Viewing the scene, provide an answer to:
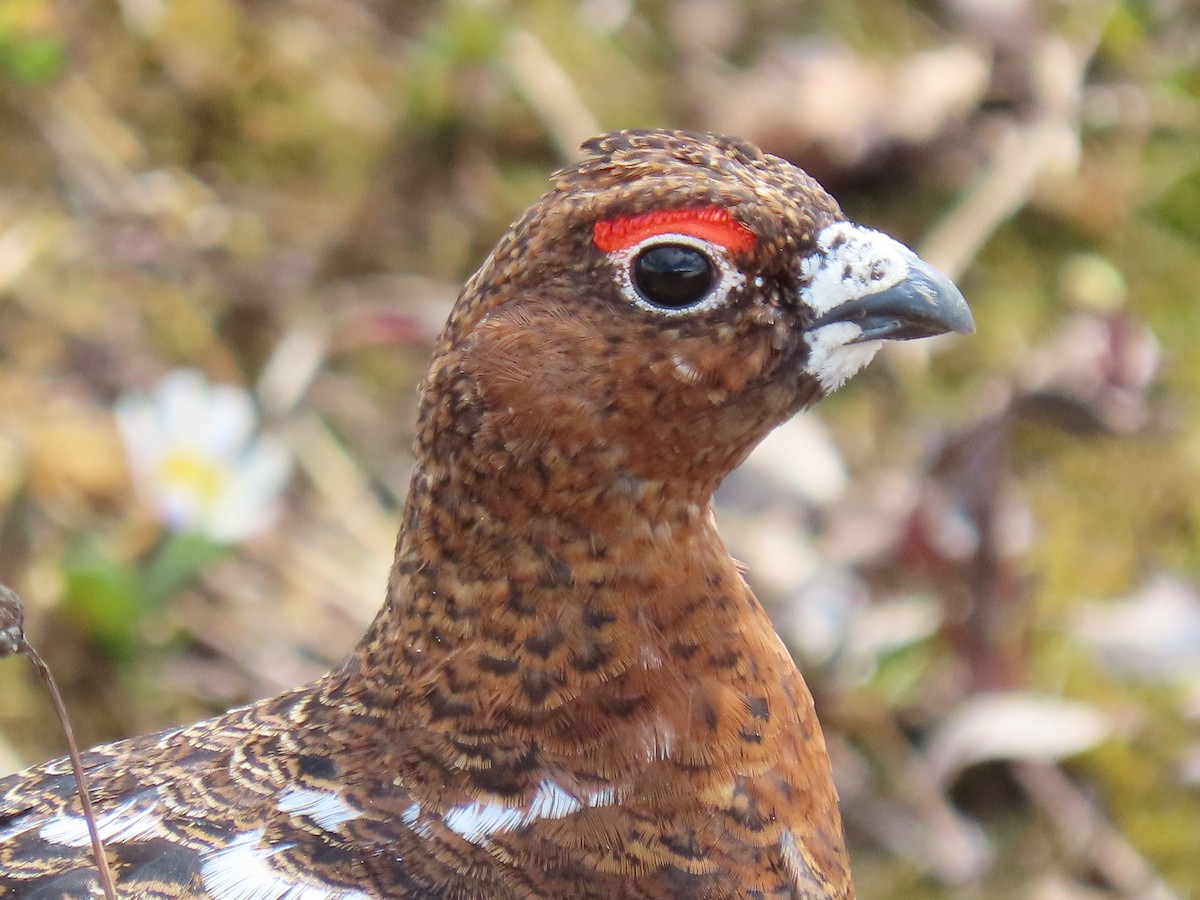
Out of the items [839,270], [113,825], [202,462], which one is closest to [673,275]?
[839,270]

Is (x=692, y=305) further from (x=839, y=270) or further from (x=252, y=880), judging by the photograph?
(x=252, y=880)

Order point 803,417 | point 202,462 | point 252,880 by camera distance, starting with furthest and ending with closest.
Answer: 1. point 803,417
2. point 202,462
3. point 252,880

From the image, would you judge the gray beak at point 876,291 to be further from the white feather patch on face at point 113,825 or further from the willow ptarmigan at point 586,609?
the white feather patch on face at point 113,825

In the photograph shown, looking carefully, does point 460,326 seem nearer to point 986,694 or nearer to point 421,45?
point 986,694

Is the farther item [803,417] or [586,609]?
[803,417]

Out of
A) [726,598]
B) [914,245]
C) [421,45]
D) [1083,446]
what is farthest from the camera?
[421,45]

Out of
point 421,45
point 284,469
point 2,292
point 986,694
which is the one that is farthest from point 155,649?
point 421,45

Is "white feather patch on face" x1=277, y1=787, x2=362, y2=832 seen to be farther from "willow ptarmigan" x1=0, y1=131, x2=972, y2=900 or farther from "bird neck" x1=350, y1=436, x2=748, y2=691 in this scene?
"bird neck" x1=350, y1=436, x2=748, y2=691
